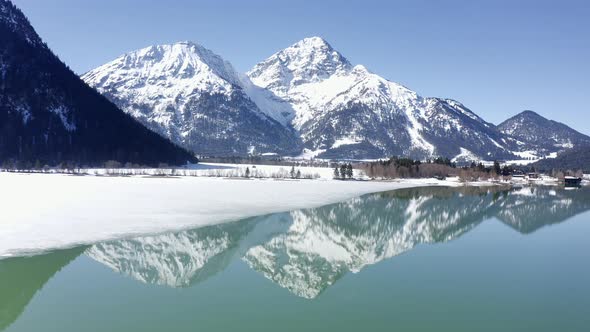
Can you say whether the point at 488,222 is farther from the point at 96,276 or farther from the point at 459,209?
the point at 96,276

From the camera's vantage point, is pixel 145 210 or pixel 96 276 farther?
pixel 145 210

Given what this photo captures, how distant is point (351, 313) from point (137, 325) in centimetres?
1032

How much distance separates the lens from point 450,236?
2094 inches

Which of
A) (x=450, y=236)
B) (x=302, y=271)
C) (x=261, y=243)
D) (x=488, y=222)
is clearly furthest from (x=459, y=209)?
(x=302, y=271)

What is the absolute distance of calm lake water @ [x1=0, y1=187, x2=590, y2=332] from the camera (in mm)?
21719

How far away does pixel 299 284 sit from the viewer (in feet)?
97.6

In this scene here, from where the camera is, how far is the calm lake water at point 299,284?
2172cm

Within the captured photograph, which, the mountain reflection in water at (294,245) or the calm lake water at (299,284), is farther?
the mountain reflection in water at (294,245)

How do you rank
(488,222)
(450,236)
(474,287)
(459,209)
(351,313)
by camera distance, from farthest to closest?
(459,209) < (488,222) < (450,236) < (474,287) < (351,313)

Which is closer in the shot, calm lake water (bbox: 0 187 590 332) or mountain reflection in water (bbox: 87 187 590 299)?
calm lake water (bbox: 0 187 590 332)

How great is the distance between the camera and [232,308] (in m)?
23.6

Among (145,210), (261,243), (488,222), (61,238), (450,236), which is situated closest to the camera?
(61,238)

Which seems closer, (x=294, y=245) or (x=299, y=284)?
(x=299, y=284)

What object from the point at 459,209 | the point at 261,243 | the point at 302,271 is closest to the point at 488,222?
the point at 459,209
